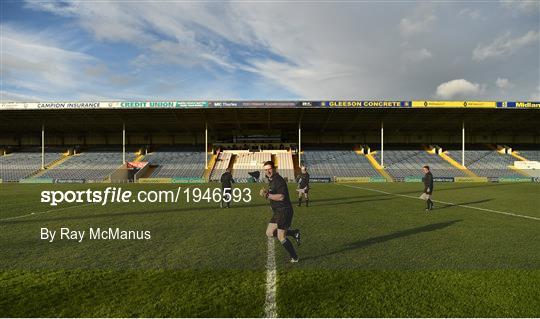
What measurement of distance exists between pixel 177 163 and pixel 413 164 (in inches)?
1277

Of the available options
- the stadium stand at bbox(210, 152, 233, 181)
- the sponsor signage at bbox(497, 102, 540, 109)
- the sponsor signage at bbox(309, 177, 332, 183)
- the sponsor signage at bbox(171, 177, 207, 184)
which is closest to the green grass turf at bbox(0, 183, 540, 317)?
the sponsor signage at bbox(309, 177, 332, 183)

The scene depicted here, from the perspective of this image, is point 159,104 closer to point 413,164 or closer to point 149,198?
point 149,198

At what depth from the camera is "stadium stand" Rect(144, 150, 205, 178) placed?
40438mm

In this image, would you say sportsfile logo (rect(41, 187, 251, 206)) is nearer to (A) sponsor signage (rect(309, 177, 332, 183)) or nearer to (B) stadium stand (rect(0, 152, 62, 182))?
(A) sponsor signage (rect(309, 177, 332, 183))

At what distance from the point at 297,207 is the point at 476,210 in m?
7.16

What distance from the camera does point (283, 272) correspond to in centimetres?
512

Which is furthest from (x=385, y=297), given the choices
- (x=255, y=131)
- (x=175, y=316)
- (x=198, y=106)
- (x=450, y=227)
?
(x=255, y=131)

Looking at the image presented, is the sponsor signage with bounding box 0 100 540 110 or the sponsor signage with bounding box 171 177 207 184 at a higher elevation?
the sponsor signage with bounding box 0 100 540 110

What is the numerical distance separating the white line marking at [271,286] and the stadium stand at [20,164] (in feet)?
145

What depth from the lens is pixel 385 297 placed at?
13.8ft

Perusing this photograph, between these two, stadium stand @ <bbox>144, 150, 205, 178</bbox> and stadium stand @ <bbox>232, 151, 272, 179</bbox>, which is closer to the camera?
stadium stand @ <bbox>144, 150, 205, 178</bbox>

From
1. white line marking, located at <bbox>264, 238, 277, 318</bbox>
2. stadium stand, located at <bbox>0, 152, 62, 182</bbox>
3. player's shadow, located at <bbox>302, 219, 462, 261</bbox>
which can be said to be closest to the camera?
white line marking, located at <bbox>264, 238, 277, 318</bbox>

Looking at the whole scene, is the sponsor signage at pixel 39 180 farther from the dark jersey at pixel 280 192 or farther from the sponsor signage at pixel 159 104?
the dark jersey at pixel 280 192

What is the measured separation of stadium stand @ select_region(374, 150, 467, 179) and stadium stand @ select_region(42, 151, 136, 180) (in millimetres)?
36357
